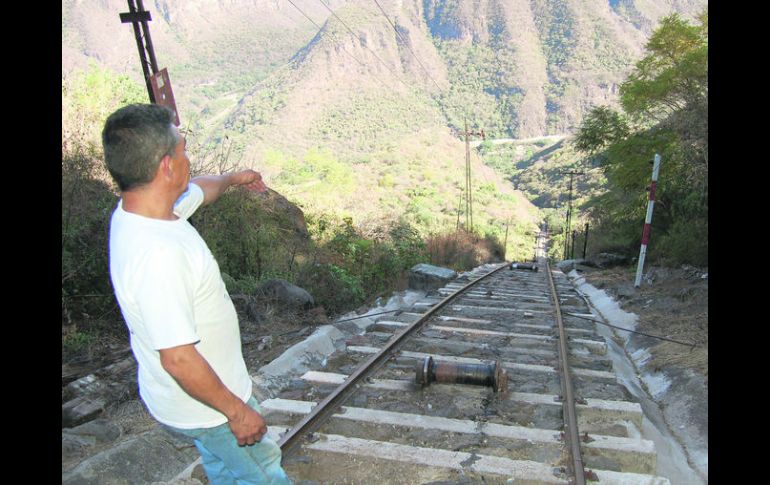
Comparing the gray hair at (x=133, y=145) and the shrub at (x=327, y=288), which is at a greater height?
the gray hair at (x=133, y=145)

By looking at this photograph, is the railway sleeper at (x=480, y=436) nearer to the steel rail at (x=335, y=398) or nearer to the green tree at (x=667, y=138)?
the steel rail at (x=335, y=398)

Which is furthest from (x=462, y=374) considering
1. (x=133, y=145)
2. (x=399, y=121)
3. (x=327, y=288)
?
(x=399, y=121)

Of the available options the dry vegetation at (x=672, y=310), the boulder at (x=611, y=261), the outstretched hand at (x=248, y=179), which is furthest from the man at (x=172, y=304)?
the boulder at (x=611, y=261)

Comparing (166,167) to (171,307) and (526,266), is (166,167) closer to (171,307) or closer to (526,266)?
(171,307)

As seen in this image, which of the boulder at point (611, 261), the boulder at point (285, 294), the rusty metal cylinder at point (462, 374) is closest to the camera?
the rusty metal cylinder at point (462, 374)

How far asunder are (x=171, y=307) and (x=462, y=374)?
10.5 feet

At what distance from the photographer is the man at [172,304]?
65.4 inches

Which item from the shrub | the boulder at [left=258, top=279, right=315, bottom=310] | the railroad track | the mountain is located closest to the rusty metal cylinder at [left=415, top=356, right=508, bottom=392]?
the railroad track

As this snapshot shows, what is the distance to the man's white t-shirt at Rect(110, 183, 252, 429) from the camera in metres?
1.65

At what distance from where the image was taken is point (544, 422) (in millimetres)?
3926

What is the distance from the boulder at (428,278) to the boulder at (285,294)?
4.03m

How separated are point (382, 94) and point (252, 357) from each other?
107m

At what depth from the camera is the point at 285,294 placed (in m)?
7.93

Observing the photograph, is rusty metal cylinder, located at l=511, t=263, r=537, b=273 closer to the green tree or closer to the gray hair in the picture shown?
the green tree
